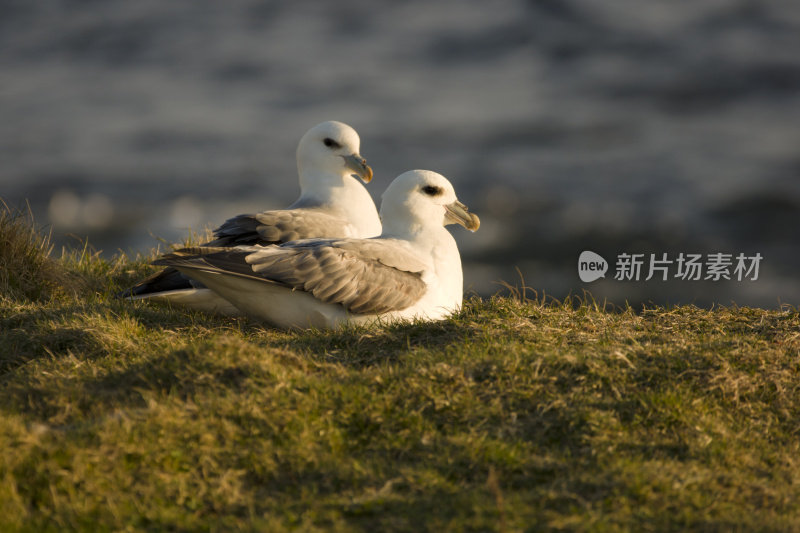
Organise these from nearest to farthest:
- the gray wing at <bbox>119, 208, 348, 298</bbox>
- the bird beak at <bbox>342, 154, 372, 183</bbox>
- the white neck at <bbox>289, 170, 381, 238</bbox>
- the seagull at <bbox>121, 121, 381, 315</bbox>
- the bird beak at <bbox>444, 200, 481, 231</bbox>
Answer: the seagull at <bbox>121, 121, 381, 315</bbox>
the gray wing at <bbox>119, 208, 348, 298</bbox>
the bird beak at <bbox>444, 200, 481, 231</bbox>
the white neck at <bbox>289, 170, 381, 238</bbox>
the bird beak at <bbox>342, 154, 372, 183</bbox>

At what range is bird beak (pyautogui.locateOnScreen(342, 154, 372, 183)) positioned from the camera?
8.48m

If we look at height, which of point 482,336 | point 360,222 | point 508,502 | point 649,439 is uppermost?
point 360,222

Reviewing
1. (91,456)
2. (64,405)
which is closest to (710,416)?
(91,456)

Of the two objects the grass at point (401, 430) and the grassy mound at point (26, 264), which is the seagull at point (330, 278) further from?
the grassy mound at point (26, 264)

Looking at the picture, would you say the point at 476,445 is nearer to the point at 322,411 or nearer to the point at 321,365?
the point at 322,411

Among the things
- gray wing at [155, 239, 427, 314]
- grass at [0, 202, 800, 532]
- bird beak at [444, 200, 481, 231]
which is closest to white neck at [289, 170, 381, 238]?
bird beak at [444, 200, 481, 231]

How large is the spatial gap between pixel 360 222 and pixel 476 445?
4327 mm

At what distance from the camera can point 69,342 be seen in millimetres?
5953

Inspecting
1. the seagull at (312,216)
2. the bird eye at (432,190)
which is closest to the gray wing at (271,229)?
the seagull at (312,216)

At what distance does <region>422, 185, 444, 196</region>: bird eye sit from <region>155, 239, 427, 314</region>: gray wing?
2.30ft

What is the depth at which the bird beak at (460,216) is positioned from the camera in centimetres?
715

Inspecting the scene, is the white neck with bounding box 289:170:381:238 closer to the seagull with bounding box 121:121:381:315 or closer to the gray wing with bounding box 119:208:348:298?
the seagull with bounding box 121:121:381:315

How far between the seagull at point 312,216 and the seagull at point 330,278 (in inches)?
19.5

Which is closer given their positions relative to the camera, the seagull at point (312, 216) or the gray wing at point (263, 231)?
the seagull at point (312, 216)
